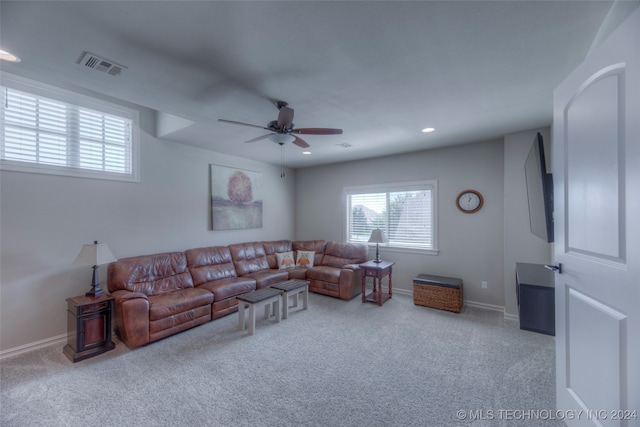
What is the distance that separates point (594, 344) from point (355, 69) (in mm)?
2299

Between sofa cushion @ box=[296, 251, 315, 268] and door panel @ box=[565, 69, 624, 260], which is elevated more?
door panel @ box=[565, 69, 624, 260]

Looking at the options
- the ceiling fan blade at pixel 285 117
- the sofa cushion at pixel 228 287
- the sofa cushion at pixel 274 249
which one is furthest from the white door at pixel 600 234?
the sofa cushion at pixel 274 249

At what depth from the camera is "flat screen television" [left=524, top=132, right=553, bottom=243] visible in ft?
6.56

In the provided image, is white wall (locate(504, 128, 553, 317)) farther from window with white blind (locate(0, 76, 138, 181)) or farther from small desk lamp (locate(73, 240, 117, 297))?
window with white blind (locate(0, 76, 138, 181))

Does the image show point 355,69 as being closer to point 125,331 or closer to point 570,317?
point 570,317

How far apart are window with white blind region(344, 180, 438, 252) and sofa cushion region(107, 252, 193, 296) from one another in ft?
10.8

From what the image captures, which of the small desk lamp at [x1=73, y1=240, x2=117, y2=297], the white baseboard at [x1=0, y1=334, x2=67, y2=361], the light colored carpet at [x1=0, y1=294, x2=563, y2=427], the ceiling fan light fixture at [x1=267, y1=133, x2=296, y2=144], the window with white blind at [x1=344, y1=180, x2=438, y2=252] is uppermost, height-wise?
the ceiling fan light fixture at [x1=267, y1=133, x2=296, y2=144]

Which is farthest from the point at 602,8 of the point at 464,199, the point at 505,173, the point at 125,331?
the point at 125,331

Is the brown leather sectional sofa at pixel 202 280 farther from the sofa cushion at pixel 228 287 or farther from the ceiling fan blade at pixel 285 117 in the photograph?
the ceiling fan blade at pixel 285 117

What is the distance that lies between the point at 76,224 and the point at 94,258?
0.65 metres

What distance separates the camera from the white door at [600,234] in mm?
1095

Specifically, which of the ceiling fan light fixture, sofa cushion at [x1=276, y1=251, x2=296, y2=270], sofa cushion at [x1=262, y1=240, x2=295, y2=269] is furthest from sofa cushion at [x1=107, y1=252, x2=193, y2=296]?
the ceiling fan light fixture

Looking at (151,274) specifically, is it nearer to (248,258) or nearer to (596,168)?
(248,258)

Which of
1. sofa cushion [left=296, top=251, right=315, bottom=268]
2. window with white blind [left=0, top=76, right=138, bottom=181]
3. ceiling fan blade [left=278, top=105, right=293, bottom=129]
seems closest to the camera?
ceiling fan blade [left=278, top=105, right=293, bottom=129]
